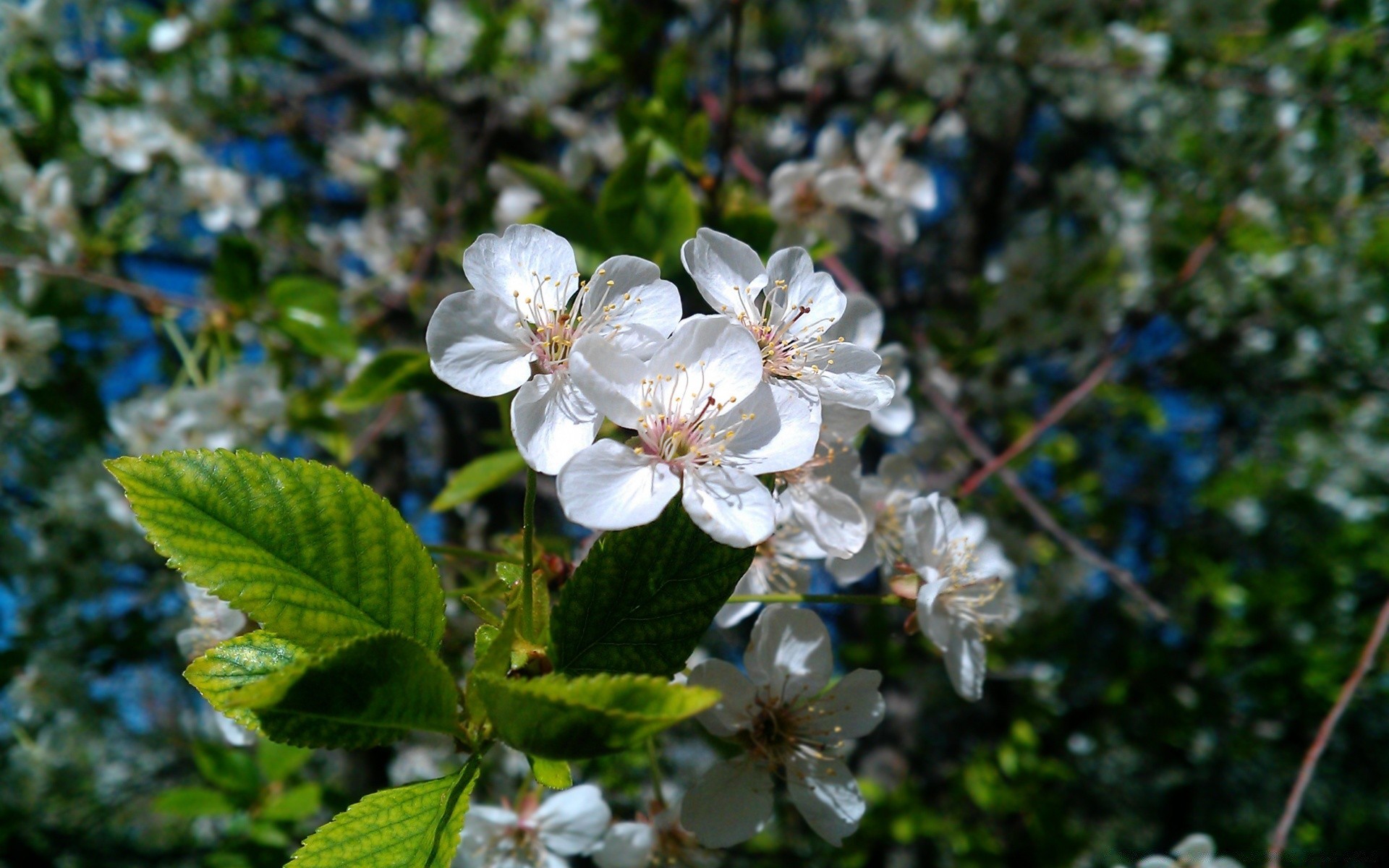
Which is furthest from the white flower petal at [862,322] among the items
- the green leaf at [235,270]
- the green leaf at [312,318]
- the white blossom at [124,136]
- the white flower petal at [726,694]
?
the white blossom at [124,136]

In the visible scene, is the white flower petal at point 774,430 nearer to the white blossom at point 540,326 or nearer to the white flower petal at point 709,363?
the white flower petal at point 709,363

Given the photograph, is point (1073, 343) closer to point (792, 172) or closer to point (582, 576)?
point (792, 172)

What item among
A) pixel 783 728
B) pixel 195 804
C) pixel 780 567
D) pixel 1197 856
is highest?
pixel 780 567

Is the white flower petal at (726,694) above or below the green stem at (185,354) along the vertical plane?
above

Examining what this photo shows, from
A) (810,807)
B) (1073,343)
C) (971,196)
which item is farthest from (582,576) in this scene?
(971,196)

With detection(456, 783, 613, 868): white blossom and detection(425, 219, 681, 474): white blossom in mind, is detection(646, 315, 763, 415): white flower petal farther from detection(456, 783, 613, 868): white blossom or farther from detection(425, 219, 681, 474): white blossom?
detection(456, 783, 613, 868): white blossom

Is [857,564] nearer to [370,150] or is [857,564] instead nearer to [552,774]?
[552,774]

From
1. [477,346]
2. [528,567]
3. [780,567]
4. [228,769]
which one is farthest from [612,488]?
[228,769]
